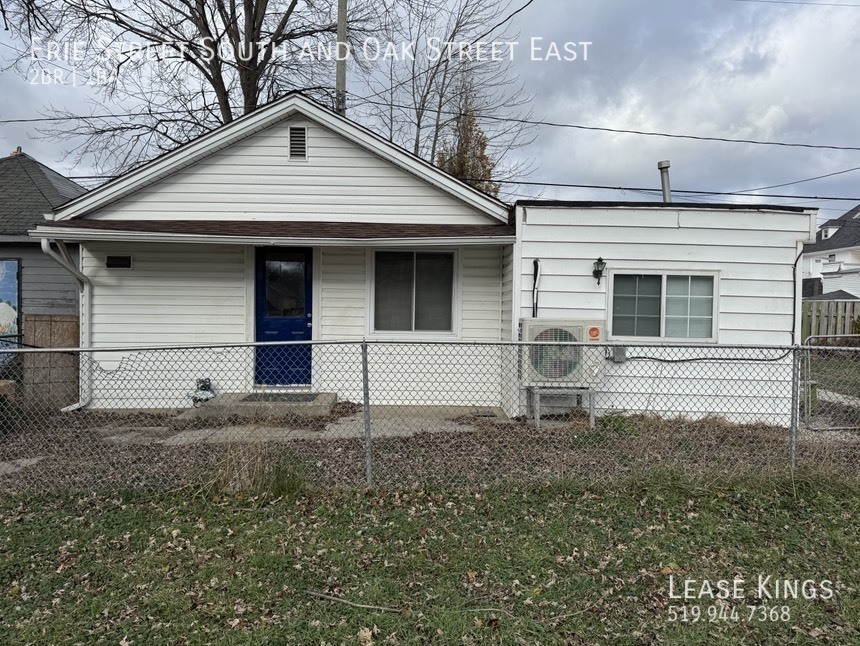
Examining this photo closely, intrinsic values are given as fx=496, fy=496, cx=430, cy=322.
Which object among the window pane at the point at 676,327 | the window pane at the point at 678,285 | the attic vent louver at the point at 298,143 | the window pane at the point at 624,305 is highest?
the attic vent louver at the point at 298,143

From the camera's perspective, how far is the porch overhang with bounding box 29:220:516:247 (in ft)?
22.2

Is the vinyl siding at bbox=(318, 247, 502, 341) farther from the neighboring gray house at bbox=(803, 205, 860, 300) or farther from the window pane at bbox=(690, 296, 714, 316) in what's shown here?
the neighboring gray house at bbox=(803, 205, 860, 300)

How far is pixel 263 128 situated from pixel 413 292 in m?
3.47

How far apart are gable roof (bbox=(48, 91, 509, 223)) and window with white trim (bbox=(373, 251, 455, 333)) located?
103 centimetres

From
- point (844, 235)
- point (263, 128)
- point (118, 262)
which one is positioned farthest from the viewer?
point (844, 235)

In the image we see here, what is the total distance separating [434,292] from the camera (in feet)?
25.8

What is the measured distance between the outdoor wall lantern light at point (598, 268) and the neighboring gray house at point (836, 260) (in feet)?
86.4

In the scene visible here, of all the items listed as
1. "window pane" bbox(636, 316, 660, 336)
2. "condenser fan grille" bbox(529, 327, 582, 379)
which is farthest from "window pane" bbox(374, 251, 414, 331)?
"window pane" bbox(636, 316, 660, 336)

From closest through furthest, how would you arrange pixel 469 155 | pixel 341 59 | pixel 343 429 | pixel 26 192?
pixel 343 429, pixel 341 59, pixel 26 192, pixel 469 155

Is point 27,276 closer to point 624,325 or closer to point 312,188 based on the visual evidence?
point 312,188

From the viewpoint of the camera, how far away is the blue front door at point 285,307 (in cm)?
782

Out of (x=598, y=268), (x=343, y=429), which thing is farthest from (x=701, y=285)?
(x=343, y=429)

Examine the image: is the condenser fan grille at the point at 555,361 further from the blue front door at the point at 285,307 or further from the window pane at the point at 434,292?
the blue front door at the point at 285,307

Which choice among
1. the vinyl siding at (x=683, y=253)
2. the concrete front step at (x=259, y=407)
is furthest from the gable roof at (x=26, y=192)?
the vinyl siding at (x=683, y=253)
